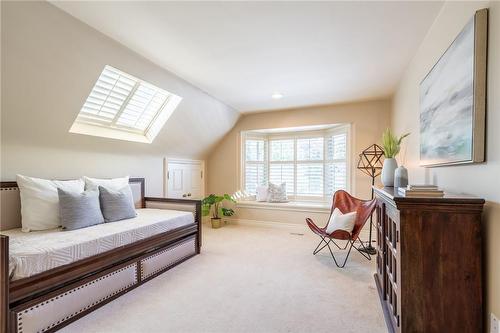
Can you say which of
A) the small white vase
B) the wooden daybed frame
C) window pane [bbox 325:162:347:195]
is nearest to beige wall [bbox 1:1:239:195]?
the wooden daybed frame

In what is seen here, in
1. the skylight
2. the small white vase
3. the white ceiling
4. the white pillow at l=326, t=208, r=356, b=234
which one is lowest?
the white pillow at l=326, t=208, r=356, b=234

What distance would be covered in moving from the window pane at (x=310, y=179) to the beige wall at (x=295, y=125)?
2.27 feet

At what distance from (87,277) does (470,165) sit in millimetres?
2787

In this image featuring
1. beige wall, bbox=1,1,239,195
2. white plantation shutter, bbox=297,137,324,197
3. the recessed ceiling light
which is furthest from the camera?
white plantation shutter, bbox=297,137,324,197

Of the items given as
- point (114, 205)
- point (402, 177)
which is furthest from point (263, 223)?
point (402, 177)

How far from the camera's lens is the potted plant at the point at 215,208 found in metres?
4.61

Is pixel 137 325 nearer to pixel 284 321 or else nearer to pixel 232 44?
pixel 284 321

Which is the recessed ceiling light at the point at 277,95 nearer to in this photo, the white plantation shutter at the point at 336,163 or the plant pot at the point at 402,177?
the white plantation shutter at the point at 336,163

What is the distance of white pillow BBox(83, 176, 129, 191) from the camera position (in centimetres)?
280

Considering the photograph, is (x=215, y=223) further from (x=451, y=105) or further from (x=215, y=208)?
(x=451, y=105)

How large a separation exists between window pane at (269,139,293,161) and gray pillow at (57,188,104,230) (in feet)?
12.0

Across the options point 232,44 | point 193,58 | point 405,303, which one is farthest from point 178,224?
point 405,303

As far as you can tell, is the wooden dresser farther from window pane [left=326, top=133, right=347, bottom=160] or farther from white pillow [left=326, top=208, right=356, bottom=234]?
window pane [left=326, top=133, right=347, bottom=160]

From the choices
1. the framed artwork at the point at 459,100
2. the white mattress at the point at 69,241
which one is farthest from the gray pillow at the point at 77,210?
the framed artwork at the point at 459,100
